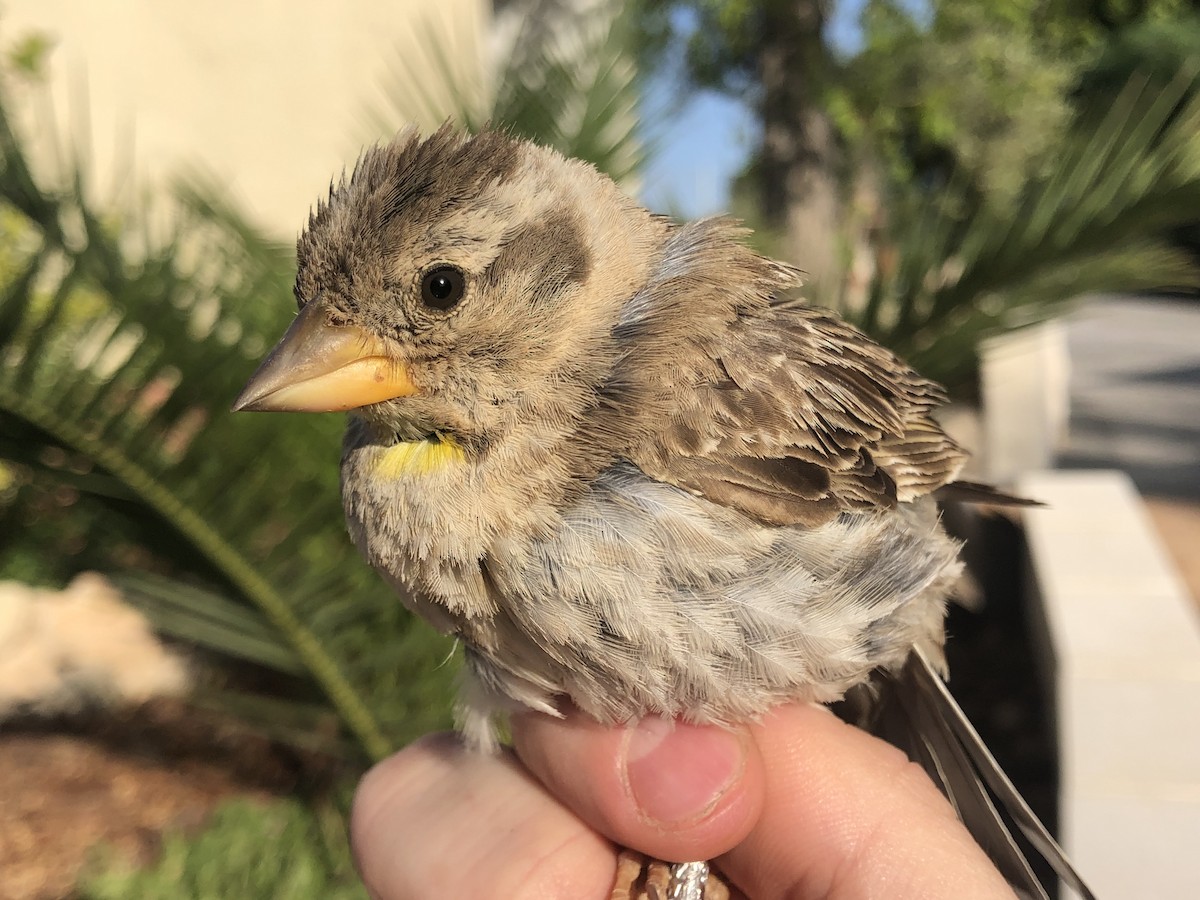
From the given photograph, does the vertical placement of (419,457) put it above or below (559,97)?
below

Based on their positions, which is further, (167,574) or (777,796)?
(167,574)

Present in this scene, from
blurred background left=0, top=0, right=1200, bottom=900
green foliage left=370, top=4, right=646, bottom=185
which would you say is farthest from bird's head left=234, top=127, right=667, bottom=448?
green foliage left=370, top=4, right=646, bottom=185

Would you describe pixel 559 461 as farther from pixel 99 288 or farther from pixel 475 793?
pixel 99 288

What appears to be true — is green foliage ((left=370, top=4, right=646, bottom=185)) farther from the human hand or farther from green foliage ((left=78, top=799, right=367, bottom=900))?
green foliage ((left=78, top=799, right=367, bottom=900))

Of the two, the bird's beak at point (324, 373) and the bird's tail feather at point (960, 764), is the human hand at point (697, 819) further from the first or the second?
the bird's beak at point (324, 373)

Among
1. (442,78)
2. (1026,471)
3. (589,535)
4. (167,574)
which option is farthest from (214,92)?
(589,535)

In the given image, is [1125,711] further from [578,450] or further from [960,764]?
[578,450]

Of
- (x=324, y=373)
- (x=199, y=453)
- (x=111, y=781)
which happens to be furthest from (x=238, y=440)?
(x=111, y=781)
